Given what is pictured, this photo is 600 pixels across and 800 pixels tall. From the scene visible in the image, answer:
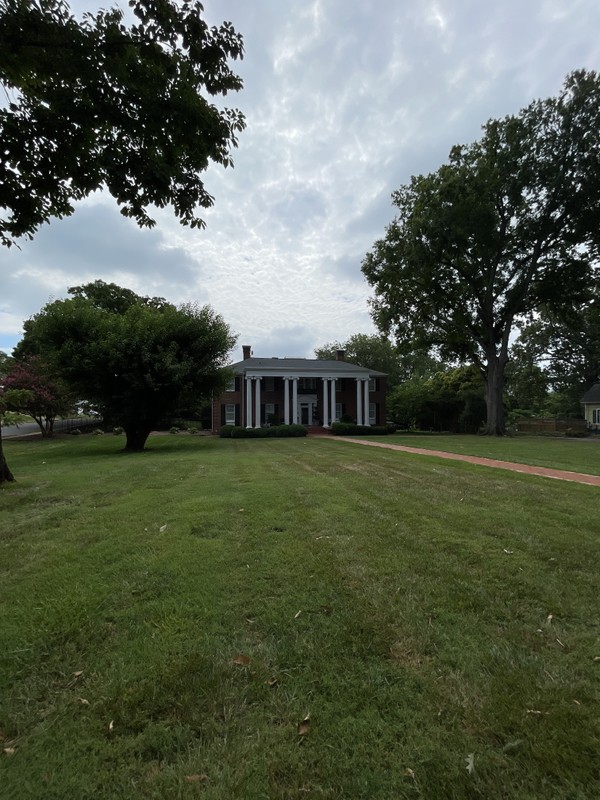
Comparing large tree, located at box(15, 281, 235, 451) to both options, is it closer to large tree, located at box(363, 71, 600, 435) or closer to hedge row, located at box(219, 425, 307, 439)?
hedge row, located at box(219, 425, 307, 439)

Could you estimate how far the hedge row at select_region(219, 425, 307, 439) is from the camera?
2733 centimetres

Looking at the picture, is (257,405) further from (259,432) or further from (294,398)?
(259,432)

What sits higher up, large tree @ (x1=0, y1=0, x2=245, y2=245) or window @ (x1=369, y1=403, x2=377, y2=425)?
large tree @ (x1=0, y1=0, x2=245, y2=245)

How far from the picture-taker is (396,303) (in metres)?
29.7

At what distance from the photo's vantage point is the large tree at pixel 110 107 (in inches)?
129

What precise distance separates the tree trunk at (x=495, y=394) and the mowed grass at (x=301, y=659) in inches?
980

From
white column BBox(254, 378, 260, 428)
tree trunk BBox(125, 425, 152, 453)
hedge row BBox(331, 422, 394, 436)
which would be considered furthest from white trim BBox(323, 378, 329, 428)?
tree trunk BBox(125, 425, 152, 453)

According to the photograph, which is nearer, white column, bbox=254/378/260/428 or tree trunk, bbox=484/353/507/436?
tree trunk, bbox=484/353/507/436

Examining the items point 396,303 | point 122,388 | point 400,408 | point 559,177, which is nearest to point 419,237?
point 396,303

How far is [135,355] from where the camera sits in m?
16.8

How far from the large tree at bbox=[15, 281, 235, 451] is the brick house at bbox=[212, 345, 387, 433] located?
13.7 m

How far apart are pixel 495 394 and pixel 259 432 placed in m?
15.9

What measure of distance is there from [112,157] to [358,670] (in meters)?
4.42

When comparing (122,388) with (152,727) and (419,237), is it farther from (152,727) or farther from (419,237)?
(419,237)
